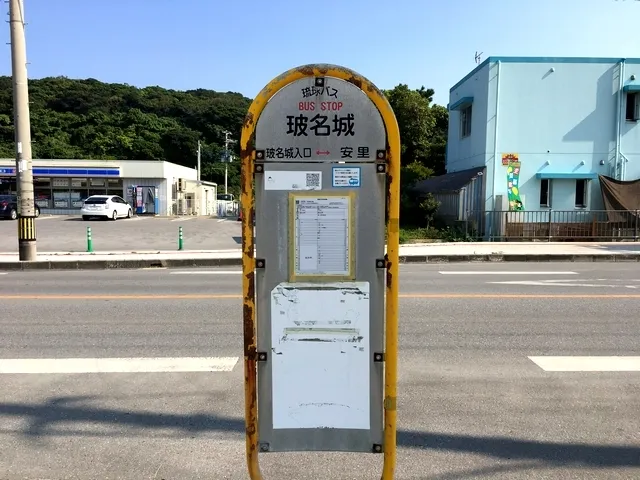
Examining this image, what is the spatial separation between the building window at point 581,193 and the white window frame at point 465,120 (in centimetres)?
477

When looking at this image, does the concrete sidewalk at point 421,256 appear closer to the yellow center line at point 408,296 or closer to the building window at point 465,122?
the yellow center line at point 408,296

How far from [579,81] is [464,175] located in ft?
17.0

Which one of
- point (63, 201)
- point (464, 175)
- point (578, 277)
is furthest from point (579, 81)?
point (63, 201)

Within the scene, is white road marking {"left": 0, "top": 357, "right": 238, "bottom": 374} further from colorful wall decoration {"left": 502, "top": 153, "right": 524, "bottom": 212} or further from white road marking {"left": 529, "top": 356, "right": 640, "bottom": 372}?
colorful wall decoration {"left": 502, "top": 153, "right": 524, "bottom": 212}

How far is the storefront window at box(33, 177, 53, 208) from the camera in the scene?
3622cm

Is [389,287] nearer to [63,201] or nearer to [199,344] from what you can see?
[199,344]

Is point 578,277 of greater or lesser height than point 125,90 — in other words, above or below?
below

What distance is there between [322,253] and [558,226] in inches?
715

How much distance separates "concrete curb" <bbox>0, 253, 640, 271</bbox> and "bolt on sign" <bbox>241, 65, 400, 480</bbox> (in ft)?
35.8

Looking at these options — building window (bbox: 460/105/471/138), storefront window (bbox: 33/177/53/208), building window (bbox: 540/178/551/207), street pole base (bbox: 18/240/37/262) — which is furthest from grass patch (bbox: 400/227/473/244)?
storefront window (bbox: 33/177/53/208)

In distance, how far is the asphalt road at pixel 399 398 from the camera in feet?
10.6

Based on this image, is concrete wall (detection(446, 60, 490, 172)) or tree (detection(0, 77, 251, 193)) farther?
tree (detection(0, 77, 251, 193))

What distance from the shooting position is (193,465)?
10.5 ft

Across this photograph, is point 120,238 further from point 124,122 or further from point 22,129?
point 124,122
